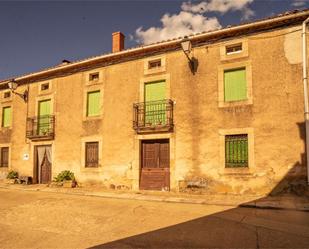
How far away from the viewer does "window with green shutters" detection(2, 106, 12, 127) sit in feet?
59.9

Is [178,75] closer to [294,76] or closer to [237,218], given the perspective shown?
[294,76]

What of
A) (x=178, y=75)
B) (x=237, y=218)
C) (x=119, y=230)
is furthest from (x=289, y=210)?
(x=178, y=75)

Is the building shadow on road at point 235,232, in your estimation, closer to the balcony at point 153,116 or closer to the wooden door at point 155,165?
the wooden door at point 155,165

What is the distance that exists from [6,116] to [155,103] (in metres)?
10.3

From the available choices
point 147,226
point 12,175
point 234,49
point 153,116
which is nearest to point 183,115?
point 153,116

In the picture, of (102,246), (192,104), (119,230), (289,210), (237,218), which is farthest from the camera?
(192,104)

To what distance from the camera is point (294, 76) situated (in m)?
10.6

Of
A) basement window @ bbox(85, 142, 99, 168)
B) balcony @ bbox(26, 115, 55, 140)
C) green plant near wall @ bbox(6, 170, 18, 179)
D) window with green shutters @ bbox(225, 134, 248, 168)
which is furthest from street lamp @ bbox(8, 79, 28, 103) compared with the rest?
window with green shutters @ bbox(225, 134, 248, 168)

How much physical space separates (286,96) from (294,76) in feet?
2.37

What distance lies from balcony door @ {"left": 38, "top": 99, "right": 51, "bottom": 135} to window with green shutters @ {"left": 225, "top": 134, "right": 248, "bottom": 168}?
30.6 ft

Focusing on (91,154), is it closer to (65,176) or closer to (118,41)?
(65,176)

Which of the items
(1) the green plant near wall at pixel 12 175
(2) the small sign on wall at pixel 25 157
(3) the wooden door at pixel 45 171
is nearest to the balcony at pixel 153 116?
(3) the wooden door at pixel 45 171

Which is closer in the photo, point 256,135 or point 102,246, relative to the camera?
Result: point 102,246

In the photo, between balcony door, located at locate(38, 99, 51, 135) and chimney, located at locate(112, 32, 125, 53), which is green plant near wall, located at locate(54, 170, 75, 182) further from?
chimney, located at locate(112, 32, 125, 53)
